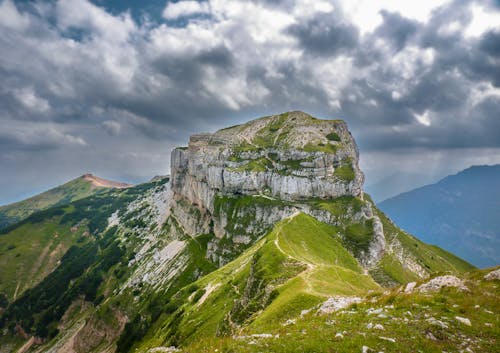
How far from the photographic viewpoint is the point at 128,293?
196 metres

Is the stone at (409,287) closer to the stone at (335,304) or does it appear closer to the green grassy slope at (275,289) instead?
the stone at (335,304)

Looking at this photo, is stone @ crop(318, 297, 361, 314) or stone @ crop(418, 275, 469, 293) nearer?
stone @ crop(418, 275, 469, 293)

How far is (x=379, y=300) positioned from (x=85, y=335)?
202 metres

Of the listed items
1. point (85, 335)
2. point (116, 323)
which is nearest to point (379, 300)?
point (116, 323)

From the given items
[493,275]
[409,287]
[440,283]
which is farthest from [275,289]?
[493,275]

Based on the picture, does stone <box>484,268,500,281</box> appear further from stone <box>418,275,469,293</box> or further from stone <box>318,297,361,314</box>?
→ stone <box>318,297,361,314</box>

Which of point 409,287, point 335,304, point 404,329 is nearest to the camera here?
point 404,329

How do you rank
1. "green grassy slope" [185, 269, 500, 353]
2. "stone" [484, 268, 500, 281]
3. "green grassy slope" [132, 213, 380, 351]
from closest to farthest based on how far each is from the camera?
"green grassy slope" [185, 269, 500, 353] → "stone" [484, 268, 500, 281] → "green grassy slope" [132, 213, 380, 351]

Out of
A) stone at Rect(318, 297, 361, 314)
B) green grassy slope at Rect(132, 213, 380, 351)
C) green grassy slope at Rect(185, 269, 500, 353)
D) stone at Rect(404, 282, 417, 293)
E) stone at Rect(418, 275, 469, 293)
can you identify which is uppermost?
green grassy slope at Rect(185, 269, 500, 353)

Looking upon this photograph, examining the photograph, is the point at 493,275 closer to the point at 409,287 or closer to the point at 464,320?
the point at 409,287

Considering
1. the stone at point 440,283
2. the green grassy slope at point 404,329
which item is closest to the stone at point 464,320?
the green grassy slope at point 404,329

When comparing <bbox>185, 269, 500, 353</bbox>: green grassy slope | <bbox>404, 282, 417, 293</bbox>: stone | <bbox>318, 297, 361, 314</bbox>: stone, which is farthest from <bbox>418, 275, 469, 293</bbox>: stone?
<bbox>318, 297, 361, 314</bbox>: stone

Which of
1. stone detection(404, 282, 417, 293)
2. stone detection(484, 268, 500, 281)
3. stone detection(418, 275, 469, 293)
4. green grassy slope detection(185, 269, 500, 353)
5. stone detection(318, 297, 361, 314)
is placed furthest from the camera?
stone detection(318, 297, 361, 314)

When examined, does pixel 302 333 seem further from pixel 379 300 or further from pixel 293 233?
pixel 293 233
